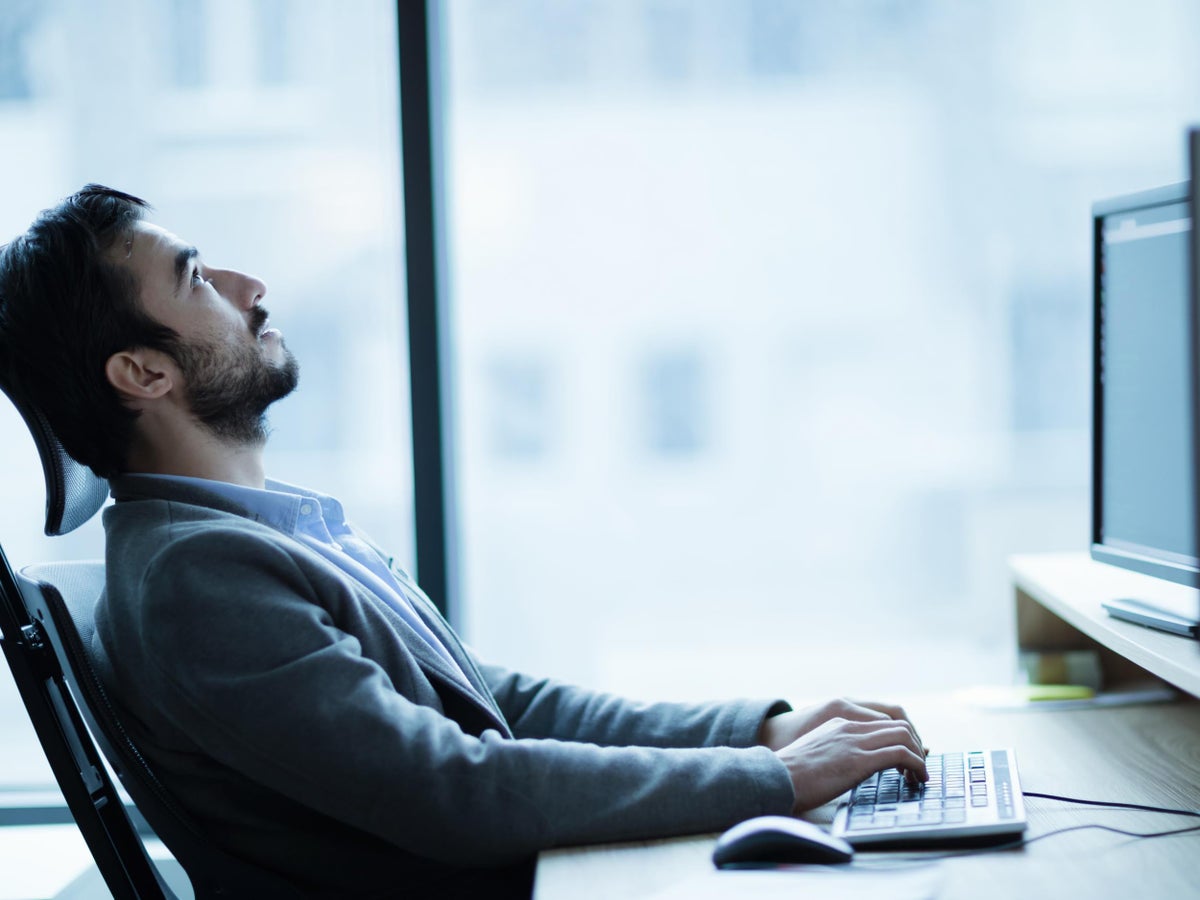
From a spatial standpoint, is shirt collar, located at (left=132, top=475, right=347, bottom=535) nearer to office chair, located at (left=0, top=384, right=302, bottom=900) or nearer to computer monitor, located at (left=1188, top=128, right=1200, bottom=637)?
office chair, located at (left=0, top=384, right=302, bottom=900)

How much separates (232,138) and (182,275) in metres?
0.69

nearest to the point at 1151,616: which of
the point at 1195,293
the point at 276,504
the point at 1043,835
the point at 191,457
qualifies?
the point at 1043,835

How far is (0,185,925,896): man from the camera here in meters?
1.00

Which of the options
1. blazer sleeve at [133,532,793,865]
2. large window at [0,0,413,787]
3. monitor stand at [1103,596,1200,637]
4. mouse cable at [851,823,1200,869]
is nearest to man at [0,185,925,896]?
blazer sleeve at [133,532,793,865]

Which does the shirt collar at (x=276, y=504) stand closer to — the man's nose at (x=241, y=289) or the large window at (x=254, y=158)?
the man's nose at (x=241, y=289)

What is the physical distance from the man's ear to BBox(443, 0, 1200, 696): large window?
0.74m

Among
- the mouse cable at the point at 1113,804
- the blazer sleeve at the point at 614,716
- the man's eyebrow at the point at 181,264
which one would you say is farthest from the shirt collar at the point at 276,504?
the mouse cable at the point at 1113,804

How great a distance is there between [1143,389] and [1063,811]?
0.52 m

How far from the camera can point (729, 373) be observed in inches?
77.4

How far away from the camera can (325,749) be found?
98 cm

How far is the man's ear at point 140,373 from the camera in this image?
4.04 feet

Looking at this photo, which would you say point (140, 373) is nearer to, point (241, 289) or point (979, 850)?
point (241, 289)

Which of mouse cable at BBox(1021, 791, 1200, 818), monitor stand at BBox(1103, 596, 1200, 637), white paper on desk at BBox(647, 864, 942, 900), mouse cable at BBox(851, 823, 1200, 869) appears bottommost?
mouse cable at BBox(1021, 791, 1200, 818)

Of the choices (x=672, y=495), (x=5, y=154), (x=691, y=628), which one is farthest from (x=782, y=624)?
(x=5, y=154)
